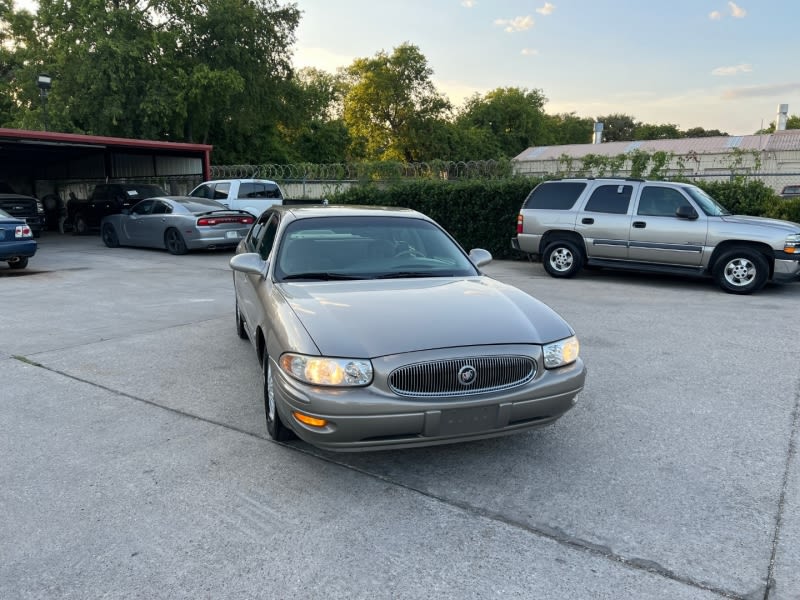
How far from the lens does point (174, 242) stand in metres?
15.0

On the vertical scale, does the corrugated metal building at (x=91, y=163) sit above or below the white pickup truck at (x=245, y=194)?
above

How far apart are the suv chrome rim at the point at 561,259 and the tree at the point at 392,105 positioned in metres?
50.6

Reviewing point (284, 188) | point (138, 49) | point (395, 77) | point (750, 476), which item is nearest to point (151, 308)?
point (750, 476)

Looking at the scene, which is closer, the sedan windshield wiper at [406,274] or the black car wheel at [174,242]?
the sedan windshield wiper at [406,274]

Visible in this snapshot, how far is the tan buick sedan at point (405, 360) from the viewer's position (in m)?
3.18

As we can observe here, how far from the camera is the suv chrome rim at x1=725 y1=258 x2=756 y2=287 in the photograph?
963 centimetres

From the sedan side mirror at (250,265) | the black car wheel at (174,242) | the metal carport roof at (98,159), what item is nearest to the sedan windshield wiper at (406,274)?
the sedan side mirror at (250,265)

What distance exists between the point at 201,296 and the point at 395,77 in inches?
2173

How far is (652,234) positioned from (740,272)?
1.48 meters

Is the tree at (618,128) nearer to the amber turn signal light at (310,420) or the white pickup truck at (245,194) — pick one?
the white pickup truck at (245,194)

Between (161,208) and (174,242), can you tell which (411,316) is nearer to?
(174,242)

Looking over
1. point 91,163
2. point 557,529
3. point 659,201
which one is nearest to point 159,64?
point 91,163

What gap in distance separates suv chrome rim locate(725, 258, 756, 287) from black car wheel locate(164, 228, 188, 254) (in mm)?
11793

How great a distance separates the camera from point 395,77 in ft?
197
